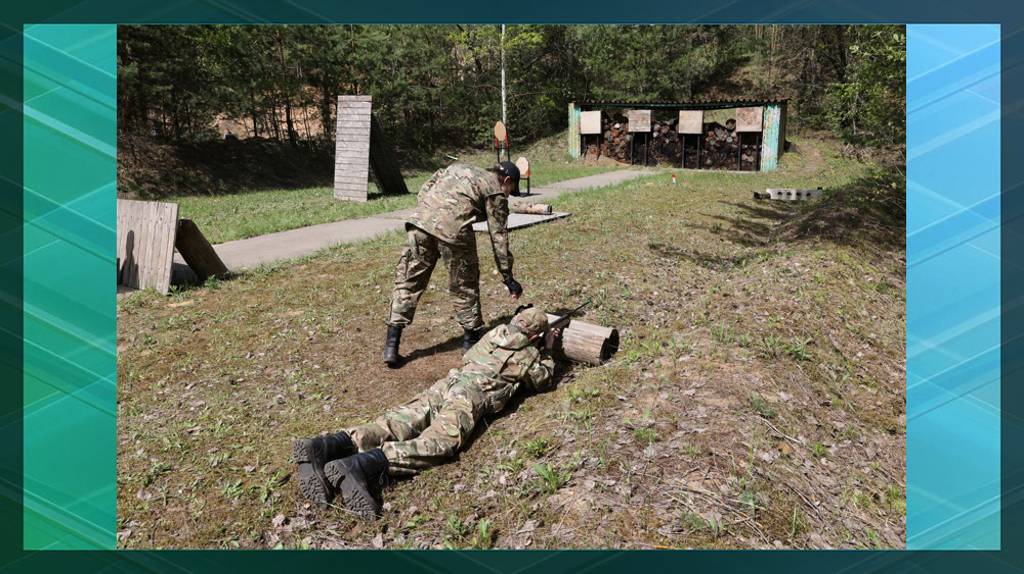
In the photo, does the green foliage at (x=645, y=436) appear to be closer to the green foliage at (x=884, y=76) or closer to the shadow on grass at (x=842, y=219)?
the shadow on grass at (x=842, y=219)

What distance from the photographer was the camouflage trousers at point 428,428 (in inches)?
148

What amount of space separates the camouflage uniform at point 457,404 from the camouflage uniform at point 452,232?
874mm

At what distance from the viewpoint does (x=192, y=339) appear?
6.24m

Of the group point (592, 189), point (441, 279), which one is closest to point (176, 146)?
point (592, 189)

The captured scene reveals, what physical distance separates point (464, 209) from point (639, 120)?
73.8 feet

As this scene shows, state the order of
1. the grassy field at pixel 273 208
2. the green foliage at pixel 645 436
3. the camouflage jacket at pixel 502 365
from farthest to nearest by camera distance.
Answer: the grassy field at pixel 273 208 → the camouflage jacket at pixel 502 365 → the green foliage at pixel 645 436

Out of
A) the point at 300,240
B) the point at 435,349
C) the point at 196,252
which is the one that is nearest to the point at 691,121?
the point at 300,240

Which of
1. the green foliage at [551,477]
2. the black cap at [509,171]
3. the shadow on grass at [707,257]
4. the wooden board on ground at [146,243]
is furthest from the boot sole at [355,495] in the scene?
the shadow on grass at [707,257]

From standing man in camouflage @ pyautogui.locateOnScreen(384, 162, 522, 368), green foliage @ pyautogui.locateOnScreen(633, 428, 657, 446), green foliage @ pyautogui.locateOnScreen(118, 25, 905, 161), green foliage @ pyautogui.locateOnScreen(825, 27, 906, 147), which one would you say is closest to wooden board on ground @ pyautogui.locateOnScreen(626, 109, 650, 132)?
green foliage @ pyautogui.locateOnScreen(118, 25, 905, 161)

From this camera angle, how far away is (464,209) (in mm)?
5266

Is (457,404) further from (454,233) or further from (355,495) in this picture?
(454,233)

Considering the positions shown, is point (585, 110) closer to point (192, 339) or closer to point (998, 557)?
point (192, 339)

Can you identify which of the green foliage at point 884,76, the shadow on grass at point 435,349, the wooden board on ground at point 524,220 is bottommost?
the shadow on grass at point 435,349

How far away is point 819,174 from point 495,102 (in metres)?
14.7
